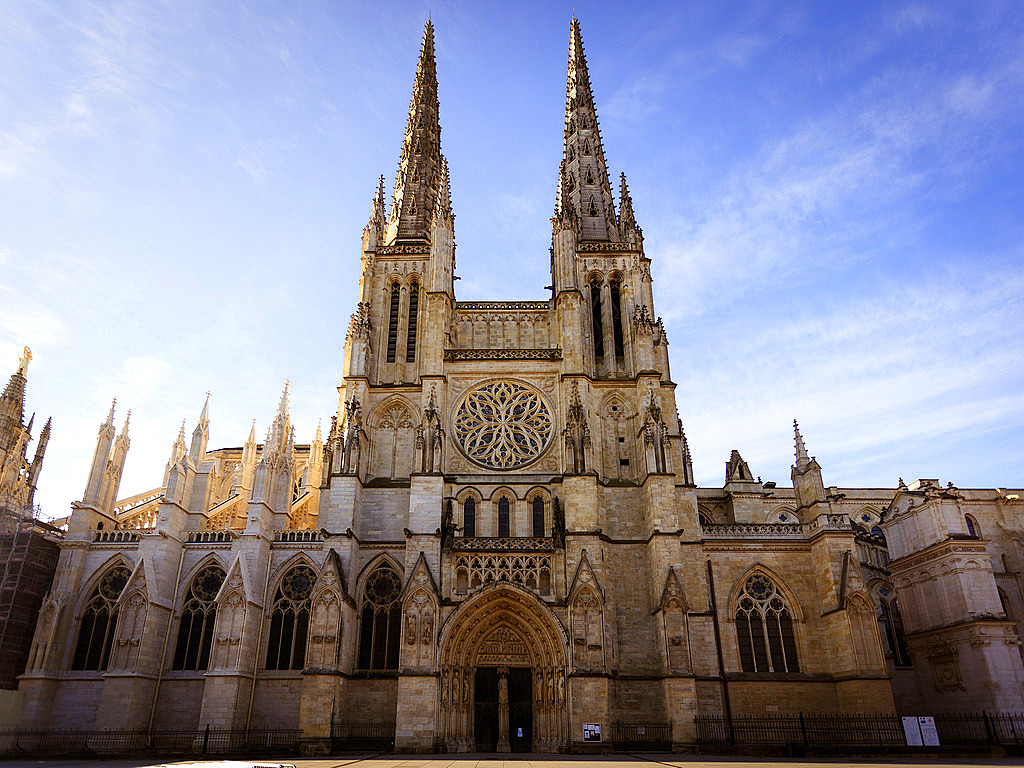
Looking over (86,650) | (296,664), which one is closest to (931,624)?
(296,664)

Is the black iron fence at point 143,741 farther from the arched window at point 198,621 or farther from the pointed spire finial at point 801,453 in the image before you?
the pointed spire finial at point 801,453

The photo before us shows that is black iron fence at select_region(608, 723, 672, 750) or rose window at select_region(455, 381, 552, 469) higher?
rose window at select_region(455, 381, 552, 469)

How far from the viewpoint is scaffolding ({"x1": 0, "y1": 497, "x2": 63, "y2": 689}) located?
82.5 ft

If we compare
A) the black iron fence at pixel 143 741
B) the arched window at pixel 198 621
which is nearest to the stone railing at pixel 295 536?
the arched window at pixel 198 621

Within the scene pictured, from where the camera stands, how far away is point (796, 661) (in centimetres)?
2555

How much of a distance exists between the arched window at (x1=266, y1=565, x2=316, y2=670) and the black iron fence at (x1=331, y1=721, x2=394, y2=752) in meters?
2.91

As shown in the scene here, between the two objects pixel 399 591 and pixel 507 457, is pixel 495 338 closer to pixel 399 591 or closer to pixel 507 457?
pixel 507 457

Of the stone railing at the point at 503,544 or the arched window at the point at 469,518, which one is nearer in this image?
the stone railing at the point at 503,544

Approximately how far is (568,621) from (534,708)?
3427 millimetres

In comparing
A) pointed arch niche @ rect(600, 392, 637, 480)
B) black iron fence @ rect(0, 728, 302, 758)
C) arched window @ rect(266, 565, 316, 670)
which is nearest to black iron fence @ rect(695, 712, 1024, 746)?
pointed arch niche @ rect(600, 392, 637, 480)

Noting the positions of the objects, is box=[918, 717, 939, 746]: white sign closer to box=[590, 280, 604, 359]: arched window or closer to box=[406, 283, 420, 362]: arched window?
box=[590, 280, 604, 359]: arched window

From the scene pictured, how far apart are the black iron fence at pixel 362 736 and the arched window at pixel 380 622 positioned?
196cm

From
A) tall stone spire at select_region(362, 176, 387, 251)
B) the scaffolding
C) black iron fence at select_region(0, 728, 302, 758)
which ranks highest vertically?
tall stone spire at select_region(362, 176, 387, 251)

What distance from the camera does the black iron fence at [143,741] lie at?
22.8 metres
